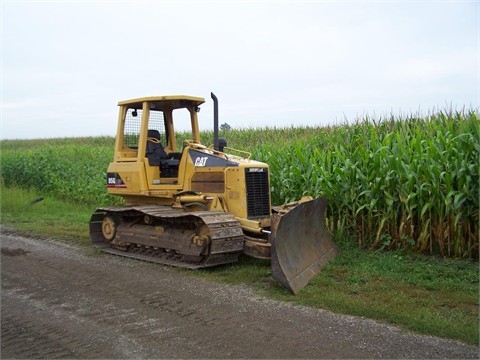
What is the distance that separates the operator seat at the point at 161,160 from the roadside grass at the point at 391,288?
1.87 metres

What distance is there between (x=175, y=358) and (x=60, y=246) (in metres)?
5.74

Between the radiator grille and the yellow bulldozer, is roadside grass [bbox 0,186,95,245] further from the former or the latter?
the radiator grille

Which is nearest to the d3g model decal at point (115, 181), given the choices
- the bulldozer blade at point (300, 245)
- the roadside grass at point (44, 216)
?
the roadside grass at point (44, 216)

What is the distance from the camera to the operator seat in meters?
8.60

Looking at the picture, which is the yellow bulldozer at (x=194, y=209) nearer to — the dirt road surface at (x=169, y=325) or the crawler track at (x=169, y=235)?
the crawler track at (x=169, y=235)

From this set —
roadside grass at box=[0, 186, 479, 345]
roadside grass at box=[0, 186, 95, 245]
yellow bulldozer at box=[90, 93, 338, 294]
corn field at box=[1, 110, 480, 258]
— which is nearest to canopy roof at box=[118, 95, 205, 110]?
yellow bulldozer at box=[90, 93, 338, 294]

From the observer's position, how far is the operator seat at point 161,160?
8.60 metres

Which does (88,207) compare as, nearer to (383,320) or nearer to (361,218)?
(361,218)

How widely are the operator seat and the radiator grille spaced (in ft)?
4.80

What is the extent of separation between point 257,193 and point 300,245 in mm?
1151

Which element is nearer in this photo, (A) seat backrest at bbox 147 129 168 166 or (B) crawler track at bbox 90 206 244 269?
(B) crawler track at bbox 90 206 244 269

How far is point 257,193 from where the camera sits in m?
7.88

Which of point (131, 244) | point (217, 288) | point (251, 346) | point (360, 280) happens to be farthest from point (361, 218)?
point (251, 346)

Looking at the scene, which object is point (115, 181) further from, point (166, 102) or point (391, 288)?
point (391, 288)
